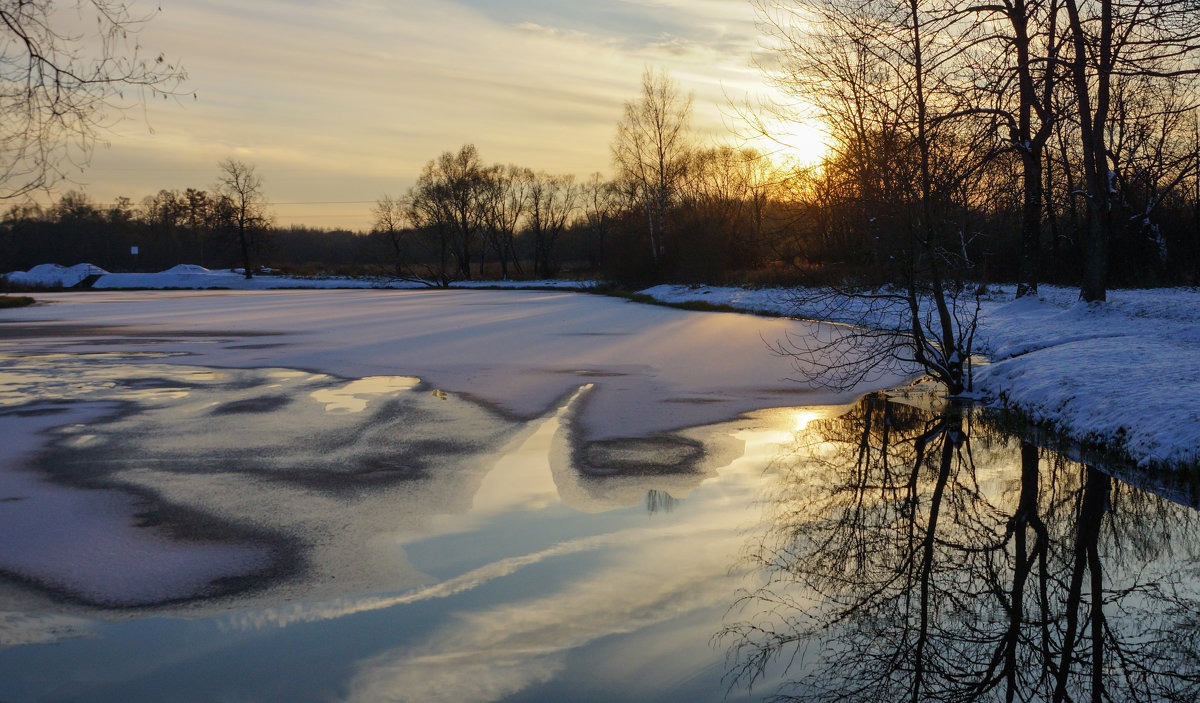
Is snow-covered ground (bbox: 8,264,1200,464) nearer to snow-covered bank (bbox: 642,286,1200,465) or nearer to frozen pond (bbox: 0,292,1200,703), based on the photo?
snow-covered bank (bbox: 642,286,1200,465)

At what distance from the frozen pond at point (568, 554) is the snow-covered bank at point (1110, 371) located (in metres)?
0.56

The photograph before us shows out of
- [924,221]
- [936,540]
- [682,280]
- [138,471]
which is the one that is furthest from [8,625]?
[682,280]

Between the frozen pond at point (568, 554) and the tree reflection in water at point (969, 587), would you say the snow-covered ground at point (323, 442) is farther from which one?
the tree reflection in water at point (969, 587)

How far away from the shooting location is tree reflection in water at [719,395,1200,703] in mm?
4000

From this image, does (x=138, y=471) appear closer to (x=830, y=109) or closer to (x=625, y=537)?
(x=625, y=537)

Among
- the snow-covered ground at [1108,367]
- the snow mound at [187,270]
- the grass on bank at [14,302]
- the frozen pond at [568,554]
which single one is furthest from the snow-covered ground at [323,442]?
the snow mound at [187,270]

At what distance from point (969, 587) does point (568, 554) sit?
2.49 m

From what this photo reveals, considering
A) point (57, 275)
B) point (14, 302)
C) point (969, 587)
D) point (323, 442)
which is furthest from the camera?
point (57, 275)

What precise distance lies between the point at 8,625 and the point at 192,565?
1019 millimetres

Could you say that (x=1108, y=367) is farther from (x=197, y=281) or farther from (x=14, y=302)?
→ (x=197, y=281)

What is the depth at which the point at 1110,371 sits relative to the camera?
9.95 metres

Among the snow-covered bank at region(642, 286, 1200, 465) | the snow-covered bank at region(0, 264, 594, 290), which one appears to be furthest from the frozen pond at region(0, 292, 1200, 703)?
the snow-covered bank at region(0, 264, 594, 290)

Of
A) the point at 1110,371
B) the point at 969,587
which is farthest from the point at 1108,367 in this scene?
the point at 969,587

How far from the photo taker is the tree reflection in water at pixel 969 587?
400 centimetres
